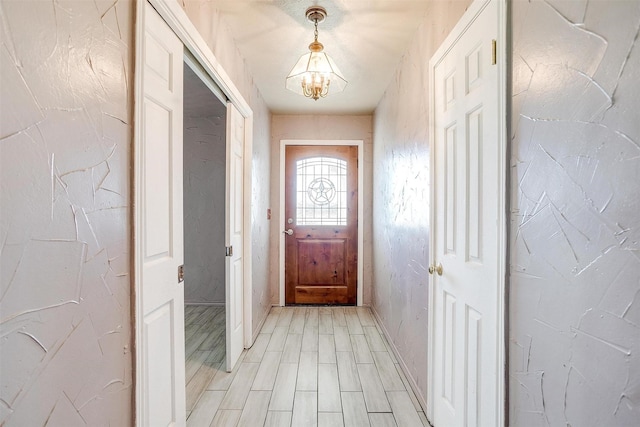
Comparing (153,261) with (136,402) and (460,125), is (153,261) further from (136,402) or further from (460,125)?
(460,125)

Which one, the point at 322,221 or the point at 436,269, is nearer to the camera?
the point at 436,269

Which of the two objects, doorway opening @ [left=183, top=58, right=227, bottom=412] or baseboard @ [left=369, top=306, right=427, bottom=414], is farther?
doorway opening @ [left=183, top=58, right=227, bottom=412]

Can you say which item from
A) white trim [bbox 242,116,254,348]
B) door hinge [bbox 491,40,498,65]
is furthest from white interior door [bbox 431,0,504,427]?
white trim [bbox 242,116,254,348]

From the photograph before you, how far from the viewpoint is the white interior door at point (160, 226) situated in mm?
1186

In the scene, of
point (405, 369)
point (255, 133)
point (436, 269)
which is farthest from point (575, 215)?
point (255, 133)

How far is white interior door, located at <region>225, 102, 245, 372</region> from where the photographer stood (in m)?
2.41

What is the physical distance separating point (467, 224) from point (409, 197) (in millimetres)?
948

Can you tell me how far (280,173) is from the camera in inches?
161

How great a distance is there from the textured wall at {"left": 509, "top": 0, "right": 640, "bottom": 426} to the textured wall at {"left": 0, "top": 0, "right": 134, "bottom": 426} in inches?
50.9

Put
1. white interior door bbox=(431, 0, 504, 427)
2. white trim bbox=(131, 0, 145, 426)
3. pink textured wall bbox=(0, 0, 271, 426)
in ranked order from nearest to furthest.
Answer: pink textured wall bbox=(0, 0, 271, 426) → white trim bbox=(131, 0, 145, 426) → white interior door bbox=(431, 0, 504, 427)

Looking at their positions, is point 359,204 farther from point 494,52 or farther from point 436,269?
point 494,52

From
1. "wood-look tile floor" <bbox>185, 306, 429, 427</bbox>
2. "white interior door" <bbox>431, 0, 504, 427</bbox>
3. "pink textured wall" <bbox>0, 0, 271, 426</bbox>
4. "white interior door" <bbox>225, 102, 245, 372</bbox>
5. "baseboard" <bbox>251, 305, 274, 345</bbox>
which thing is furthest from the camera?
"baseboard" <bbox>251, 305, 274, 345</bbox>

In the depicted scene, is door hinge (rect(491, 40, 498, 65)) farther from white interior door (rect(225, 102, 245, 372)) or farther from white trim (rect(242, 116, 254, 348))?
white trim (rect(242, 116, 254, 348))

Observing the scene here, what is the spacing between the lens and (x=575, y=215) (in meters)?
0.83
